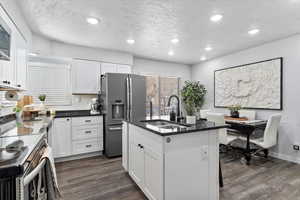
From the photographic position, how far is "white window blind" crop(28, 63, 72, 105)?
3.13m

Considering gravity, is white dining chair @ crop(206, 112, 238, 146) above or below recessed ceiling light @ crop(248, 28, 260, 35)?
below

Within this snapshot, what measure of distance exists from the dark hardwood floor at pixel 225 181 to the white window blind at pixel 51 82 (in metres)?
1.45

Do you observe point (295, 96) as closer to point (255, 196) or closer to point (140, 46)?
point (255, 196)

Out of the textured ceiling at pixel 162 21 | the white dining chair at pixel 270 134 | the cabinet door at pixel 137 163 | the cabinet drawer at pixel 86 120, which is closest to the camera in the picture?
the cabinet door at pixel 137 163

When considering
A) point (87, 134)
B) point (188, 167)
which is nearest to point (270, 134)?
point (188, 167)

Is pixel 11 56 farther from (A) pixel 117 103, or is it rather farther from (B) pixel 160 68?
(B) pixel 160 68

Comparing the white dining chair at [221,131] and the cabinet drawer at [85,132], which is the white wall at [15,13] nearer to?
the cabinet drawer at [85,132]

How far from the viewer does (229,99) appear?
417 centimetres

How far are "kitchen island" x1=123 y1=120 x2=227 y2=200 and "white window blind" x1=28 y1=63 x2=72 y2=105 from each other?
8.25 feet

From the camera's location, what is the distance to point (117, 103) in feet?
11.0

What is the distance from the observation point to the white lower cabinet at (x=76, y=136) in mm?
3029

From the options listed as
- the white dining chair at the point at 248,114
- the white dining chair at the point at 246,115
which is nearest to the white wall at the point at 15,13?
the white dining chair at the point at 246,115

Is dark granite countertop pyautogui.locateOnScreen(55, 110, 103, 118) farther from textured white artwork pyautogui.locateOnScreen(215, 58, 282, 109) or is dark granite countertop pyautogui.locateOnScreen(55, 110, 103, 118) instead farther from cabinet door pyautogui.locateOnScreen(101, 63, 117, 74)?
textured white artwork pyautogui.locateOnScreen(215, 58, 282, 109)

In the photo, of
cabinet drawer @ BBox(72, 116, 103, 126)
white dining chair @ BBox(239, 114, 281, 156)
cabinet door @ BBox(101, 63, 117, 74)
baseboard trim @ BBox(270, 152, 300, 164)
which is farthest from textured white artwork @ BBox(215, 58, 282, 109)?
cabinet drawer @ BBox(72, 116, 103, 126)
